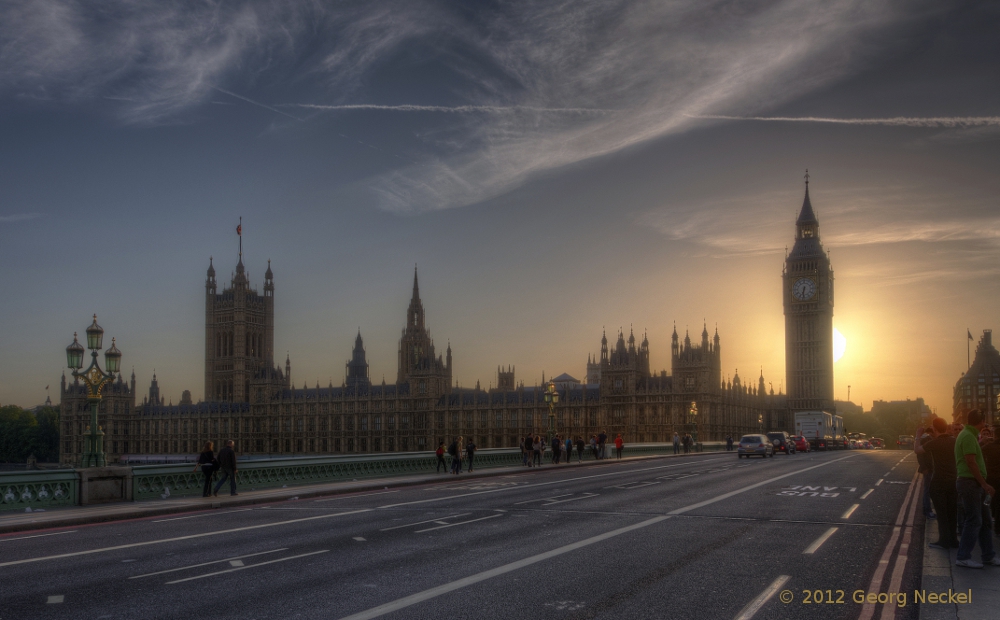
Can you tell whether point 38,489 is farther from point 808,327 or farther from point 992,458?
point 808,327

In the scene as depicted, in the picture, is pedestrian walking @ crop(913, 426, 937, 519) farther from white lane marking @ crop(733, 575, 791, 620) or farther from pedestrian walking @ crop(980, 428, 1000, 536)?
white lane marking @ crop(733, 575, 791, 620)

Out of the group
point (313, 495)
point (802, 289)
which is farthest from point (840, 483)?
point (802, 289)

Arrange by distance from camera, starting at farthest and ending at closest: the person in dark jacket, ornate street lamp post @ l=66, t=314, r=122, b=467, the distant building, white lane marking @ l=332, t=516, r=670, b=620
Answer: the distant building
ornate street lamp post @ l=66, t=314, r=122, b=467
the person in dark jacket
white lane marking @ l=332, t=516, r=670, b=620

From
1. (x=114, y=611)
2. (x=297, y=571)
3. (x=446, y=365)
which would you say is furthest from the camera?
(x=446, y=365)

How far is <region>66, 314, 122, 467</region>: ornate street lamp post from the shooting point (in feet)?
82.4

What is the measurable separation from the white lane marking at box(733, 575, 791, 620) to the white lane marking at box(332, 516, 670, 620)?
3.74m

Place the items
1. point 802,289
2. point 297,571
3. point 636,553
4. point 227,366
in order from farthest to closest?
point 227,366
point 802,289
point 636,553
point 297,571

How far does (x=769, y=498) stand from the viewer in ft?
78.8

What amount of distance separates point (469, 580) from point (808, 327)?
158963mm

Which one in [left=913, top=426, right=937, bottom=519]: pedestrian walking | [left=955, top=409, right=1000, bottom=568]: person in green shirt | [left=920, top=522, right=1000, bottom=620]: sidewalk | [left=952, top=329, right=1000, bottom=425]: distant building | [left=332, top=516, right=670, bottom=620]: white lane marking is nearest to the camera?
[left=920, top=522, right=1000, bottom=620]: sidewalk

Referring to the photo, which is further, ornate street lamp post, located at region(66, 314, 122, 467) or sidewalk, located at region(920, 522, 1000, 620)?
ornate street lamp post, located at region(66, 314, 122, 467)

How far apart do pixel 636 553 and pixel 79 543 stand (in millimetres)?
11395

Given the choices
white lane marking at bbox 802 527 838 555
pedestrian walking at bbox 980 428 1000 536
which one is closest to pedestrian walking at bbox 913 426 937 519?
white lane marking at bbox 802 527 838 555

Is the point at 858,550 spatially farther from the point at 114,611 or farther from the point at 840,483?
the point at 840,483
